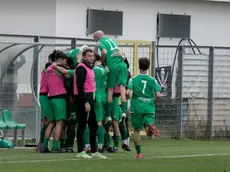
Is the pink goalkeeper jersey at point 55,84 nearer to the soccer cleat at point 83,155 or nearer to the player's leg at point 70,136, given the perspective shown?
the player's leg at point 70,136

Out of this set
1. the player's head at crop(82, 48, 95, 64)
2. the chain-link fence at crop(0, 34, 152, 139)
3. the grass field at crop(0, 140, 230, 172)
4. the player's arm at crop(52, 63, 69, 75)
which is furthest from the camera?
the chain-link fence at crop(0, 34, 152, 139)

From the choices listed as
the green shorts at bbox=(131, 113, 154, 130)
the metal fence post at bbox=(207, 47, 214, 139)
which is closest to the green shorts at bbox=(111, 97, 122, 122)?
the green shorts at bbox=(131, 113, 154, 130)

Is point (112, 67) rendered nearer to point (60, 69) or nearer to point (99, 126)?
point (60, 69)

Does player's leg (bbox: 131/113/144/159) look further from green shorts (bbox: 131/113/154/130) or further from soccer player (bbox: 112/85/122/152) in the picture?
soccer player (bbox: 112/85/122/152)

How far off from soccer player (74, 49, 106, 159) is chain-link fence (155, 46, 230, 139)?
8816 mm

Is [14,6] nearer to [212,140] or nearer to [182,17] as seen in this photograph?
[182,17]

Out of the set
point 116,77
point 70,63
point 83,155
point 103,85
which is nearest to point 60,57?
point 70,63

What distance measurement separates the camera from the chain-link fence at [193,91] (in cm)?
2217

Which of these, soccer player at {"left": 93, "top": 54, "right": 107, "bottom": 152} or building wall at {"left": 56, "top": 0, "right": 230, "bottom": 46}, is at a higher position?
building wall at {"left": 56, "top": 0, "right": 230, "bottom": 46}

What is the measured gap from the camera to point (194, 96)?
2252 cm

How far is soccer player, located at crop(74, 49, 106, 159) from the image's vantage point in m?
13.1

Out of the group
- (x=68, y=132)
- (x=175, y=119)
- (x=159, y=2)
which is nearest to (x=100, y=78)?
(x=68, y=132)

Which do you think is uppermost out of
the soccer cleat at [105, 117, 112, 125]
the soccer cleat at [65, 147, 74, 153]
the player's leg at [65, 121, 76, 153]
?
the soccer cleat at [105, 117, 112, 125]

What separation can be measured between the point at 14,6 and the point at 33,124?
7612 mm
